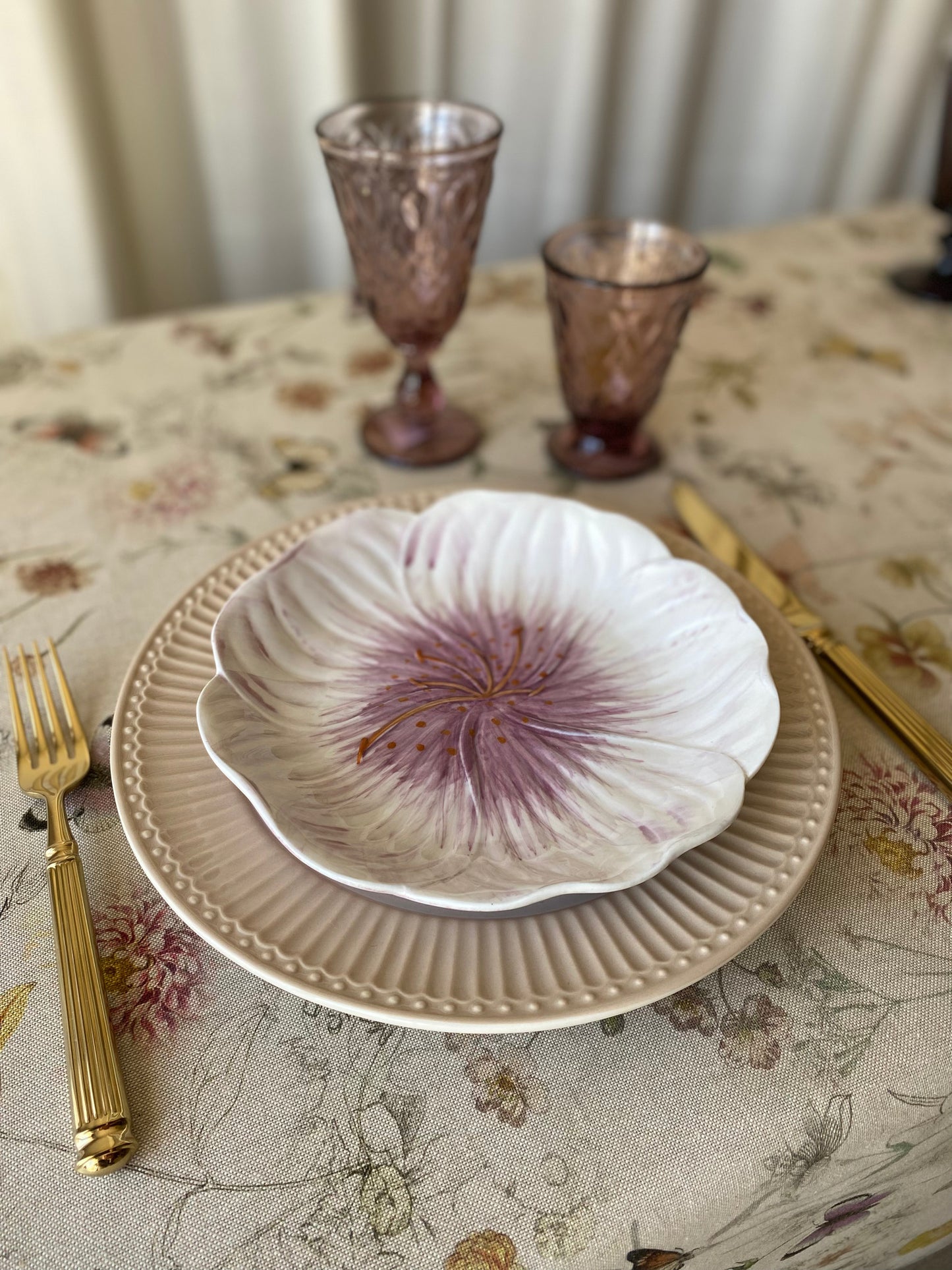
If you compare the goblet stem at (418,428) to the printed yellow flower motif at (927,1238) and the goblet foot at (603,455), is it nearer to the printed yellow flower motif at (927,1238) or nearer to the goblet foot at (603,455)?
the goblet foot at (603,455)

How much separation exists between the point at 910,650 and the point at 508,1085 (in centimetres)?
33

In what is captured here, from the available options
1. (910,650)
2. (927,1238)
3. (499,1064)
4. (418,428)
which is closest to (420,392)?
(418,428)

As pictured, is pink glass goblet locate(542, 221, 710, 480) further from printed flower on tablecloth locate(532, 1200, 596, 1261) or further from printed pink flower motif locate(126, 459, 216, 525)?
printed flower on tablecloth locate(532, 1200, 596, 1261)

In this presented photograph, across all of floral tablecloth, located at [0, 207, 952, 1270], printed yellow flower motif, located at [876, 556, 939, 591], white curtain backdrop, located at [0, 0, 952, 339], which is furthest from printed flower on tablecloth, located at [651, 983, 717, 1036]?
white curtain backdrop, located at [0, 0, 952, 339]

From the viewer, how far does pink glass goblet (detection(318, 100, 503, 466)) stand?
58cm

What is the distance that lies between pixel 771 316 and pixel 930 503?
29 cm

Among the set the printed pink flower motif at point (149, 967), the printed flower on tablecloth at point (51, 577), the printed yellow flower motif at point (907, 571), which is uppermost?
the printed pink flower motif at point (149, 967)

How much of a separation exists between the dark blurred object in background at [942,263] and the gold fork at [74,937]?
794 millimetres

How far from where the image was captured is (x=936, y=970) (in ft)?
1.25

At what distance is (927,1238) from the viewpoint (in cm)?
47

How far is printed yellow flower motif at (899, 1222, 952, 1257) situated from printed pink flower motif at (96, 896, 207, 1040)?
37 cm

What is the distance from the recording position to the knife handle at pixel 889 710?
0.45 m

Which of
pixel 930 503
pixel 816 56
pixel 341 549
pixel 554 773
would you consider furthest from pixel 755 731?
pixel 816 56

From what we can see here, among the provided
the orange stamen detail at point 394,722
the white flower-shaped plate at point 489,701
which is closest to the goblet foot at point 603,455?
the white flower-shaped plate at point 489,701
